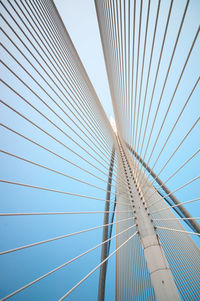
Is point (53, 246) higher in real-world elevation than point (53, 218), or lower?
lower

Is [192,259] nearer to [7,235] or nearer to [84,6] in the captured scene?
[7,235]

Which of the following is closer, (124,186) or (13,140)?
(124,186)

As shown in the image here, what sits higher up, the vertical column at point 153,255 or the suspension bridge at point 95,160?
the suspension bridge at point 95,160

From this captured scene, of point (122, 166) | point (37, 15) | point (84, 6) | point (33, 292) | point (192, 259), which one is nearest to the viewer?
point (37, 15)

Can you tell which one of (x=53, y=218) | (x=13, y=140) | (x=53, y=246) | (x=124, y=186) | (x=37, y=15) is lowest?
(x=124, y=186)

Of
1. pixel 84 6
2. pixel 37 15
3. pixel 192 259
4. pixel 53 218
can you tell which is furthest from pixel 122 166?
pixel 84 6

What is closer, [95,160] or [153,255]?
[153,255]

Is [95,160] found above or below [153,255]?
above

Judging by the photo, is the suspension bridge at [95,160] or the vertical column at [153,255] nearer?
the vertical column at [153,255]

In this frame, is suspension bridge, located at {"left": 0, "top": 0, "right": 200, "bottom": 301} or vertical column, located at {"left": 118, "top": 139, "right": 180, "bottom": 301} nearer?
vertical column, located at {"left": 118, "top": 139, "right": 180, "bottom": 301}

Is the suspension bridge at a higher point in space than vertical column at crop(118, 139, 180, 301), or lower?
higher

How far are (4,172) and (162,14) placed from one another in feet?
28.9

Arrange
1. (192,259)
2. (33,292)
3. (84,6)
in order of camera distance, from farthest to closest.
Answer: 1. (84,6)
2. (33,292)
3. (192,259)

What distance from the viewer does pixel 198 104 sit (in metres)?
8.41
